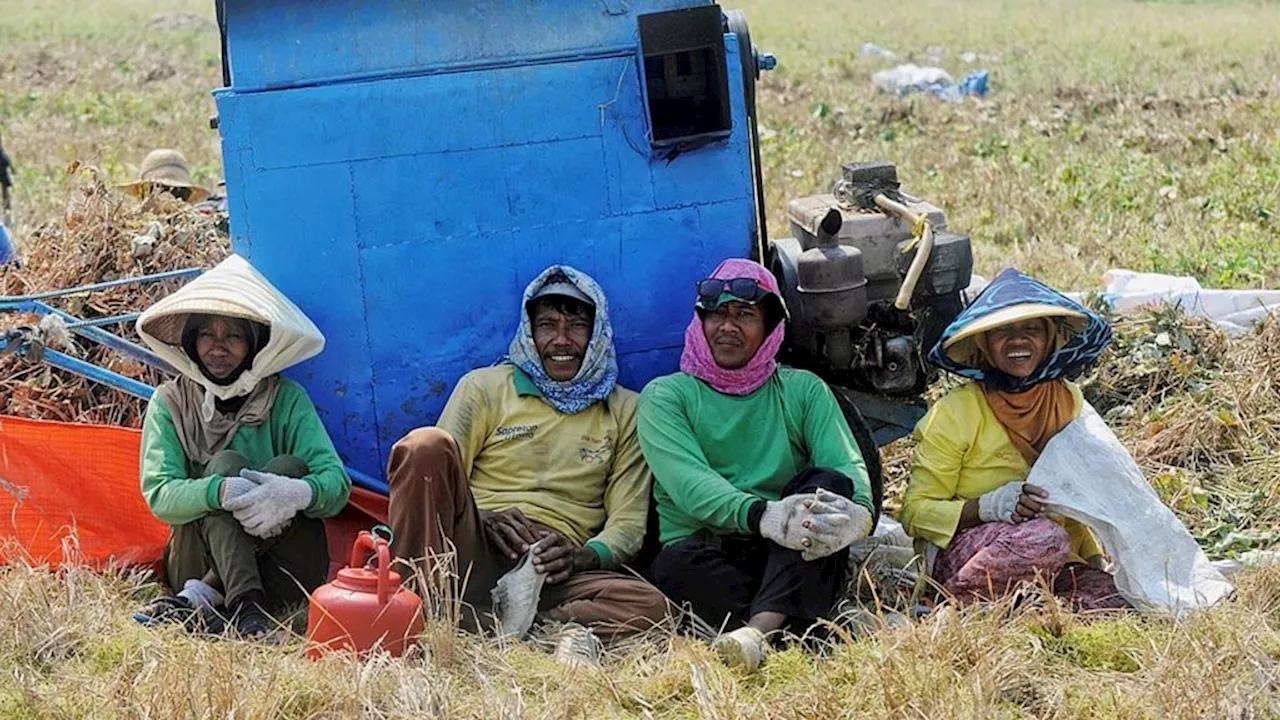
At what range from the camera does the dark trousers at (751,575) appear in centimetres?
447

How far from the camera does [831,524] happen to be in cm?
439

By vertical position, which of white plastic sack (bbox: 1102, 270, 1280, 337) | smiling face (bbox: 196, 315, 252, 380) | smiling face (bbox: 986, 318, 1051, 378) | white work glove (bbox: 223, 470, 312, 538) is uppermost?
smiling face (bbox: 196, 315, 252, 380)

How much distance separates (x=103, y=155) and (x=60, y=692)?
11583 mm

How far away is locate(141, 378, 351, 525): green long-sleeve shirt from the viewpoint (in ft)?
15.0

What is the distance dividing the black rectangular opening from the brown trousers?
1.55 meters

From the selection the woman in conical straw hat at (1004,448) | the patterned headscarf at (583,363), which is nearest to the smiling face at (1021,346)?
the woman in conical straw hat at (1004,448)

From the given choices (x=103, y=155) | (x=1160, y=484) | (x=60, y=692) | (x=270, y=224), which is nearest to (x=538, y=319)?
(x=270, y=224)

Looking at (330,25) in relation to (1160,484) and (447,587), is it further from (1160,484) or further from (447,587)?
(1160,484)

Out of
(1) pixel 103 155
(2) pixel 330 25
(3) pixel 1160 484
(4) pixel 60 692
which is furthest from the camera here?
(1) pixel 103 155

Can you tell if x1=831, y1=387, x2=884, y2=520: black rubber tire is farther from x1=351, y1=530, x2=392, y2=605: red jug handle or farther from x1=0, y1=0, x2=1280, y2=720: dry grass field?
x1=351, y1=530, x2=392, y2=605: red jug handle

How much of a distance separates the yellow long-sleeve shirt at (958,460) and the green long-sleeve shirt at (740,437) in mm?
215

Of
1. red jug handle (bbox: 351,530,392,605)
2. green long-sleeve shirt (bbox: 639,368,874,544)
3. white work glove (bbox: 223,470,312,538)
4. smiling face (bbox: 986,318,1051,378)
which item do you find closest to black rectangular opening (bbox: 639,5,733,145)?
green long-sleeve shirt (bbox: 639,368,874,544)

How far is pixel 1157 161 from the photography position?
11.5 m

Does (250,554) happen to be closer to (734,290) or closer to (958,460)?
(734,290)
